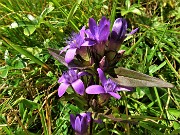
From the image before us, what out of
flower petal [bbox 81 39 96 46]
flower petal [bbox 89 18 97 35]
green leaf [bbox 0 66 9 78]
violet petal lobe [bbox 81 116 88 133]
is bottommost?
violet petal lobe [bbox 81 116 88 133]

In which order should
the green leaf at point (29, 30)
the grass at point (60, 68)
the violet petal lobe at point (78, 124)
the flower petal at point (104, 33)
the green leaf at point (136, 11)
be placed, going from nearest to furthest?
the flower petal at point (104, 33) → the violet petal lobe at point (78, 124) → the grass at point (60, 68) → the green leaf at point (29, 30) → the green leaf at point (136, 11)

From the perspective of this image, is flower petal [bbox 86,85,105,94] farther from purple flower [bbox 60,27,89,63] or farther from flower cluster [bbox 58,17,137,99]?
purple flower [bbox 60,27,89,63]

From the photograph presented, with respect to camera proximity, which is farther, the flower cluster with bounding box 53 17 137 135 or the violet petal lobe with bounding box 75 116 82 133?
the violet petal lobe with bounding box 75 116 82 133

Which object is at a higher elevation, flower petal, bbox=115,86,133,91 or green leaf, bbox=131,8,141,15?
green leaf, bbox=131,8,141,15

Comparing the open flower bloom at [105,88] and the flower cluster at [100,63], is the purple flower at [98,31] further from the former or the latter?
the open flower bloom at [105,88]

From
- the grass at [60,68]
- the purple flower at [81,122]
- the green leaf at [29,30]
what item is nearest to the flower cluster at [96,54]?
the purple flower at [81,122]

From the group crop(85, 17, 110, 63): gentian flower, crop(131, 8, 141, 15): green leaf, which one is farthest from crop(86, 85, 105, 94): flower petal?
crop(131, 8, 141, 15): green leaf
